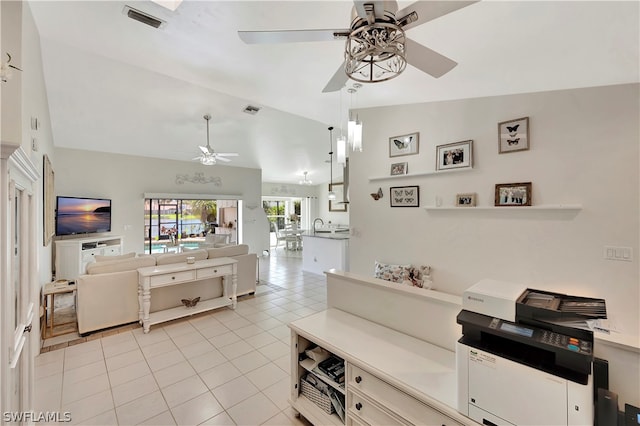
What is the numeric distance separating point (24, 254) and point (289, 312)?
9.44ft

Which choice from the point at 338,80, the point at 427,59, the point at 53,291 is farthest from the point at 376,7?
the point at 53,291

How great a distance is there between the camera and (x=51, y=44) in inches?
117

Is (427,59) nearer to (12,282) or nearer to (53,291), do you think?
(12,282)

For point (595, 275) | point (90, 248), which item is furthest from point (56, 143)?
point (595, 275)

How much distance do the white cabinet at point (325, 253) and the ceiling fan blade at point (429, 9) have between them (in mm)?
4581

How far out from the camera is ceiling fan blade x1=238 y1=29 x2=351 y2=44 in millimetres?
1405

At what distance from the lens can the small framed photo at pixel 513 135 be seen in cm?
267

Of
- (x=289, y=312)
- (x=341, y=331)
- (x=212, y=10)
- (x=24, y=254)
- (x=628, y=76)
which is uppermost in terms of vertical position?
(x=212, y=10)

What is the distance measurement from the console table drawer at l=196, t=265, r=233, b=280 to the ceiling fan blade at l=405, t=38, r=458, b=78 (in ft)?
11.2

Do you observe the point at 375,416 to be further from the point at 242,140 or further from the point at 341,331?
the point at 242,140

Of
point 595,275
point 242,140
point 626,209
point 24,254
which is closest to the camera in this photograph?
point 24,254

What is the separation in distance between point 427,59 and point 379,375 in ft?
5.80

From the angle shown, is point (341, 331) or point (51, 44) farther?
point (51, 44)

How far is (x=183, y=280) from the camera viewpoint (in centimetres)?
351
